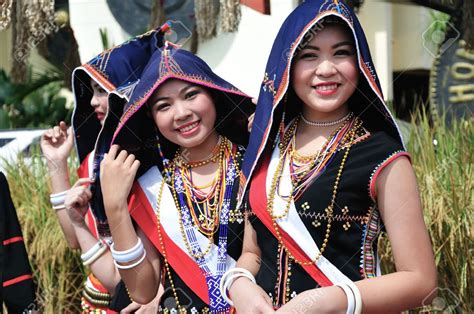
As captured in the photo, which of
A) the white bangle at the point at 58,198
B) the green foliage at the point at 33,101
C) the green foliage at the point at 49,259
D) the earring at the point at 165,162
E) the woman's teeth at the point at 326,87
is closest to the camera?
the woman's teeth at the point at 326,87

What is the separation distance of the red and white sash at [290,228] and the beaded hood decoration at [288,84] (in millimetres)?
63

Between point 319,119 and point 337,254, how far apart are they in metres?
0.44

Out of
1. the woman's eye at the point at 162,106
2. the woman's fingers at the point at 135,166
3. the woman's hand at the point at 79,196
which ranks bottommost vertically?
the woman's hand at the point at 79,196

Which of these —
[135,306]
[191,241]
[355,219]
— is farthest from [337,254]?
[135,306]

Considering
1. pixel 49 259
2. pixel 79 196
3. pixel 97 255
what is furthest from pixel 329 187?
pixel 49 259

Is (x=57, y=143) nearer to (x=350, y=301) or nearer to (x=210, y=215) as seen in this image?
(x=210, y=215)

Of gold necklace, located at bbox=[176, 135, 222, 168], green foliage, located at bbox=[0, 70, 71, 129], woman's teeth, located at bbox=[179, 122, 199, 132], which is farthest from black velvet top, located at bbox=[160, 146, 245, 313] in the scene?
green foliage, located at bbox=[0, 70, 71, 129]

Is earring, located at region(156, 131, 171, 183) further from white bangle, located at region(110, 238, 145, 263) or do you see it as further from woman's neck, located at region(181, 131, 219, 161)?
white bangle, located at region(110, 238, 145, 263)

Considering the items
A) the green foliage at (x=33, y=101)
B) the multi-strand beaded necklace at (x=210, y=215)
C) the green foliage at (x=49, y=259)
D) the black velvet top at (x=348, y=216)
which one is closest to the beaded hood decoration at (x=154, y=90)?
the multi-strand beaded necklace at (x=210, y=215)

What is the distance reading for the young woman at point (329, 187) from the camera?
2150 mm

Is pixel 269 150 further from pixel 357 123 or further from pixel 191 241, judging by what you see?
pixel 191 241

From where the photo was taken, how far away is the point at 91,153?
137 inches

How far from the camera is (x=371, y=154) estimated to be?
2.24 metres

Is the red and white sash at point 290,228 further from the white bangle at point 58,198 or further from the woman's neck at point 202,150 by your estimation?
the white bangle at point 58,198
